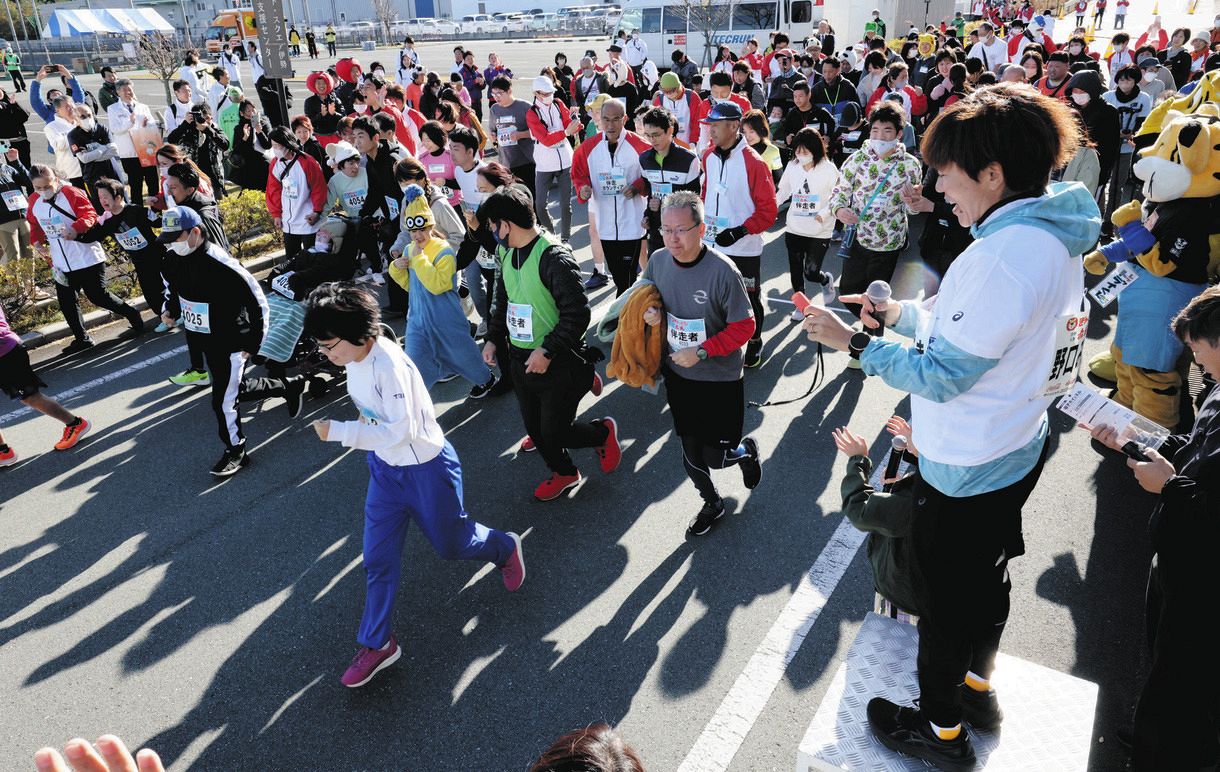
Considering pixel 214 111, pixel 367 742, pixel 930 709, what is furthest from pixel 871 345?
pixel 214 111

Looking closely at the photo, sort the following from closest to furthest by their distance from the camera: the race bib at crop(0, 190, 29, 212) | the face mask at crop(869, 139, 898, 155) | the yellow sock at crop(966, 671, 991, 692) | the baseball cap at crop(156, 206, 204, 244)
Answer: the yellow sock at crop(966, 671, 991, 692), the baseball cap at crop(156, 206, 204, 244), the face mask at crop(869, 139, 898, 155), the race bib at crop(0, 190, 29, 212)

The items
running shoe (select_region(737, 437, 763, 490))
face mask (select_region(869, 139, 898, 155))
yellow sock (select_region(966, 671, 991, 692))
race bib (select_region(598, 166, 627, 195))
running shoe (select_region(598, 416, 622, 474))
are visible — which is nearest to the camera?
yellow sock (select_region(966, 671, 991, 692))

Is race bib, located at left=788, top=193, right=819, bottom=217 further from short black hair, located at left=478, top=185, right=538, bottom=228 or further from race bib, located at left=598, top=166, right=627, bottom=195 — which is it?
short black hair, located at left=478, top=185, right=538, bottom=228

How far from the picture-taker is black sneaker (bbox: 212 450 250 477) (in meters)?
5.44

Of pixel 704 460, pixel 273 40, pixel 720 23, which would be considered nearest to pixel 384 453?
pixel 704 460

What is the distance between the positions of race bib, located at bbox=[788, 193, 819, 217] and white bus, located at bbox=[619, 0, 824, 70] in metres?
18.8

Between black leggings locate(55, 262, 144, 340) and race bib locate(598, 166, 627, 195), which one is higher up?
race bib locate(598, 166, 627, 195)

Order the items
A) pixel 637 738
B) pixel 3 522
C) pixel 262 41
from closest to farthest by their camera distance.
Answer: pixel 637 738
pixel 3 522
pixel 262 41

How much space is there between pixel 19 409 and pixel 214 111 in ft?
28.1

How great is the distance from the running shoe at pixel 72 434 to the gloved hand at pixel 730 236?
4.95 m

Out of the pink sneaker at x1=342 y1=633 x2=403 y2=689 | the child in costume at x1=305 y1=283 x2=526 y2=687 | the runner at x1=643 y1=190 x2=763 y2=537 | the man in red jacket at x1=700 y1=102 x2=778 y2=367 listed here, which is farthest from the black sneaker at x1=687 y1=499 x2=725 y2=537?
the man in red jacket at x1=700 y1=102 x2=778 y2=367

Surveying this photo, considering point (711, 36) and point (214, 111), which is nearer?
point (214, 111)

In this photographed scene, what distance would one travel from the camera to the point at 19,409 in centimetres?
655

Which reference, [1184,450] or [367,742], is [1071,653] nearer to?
[1184,450]
